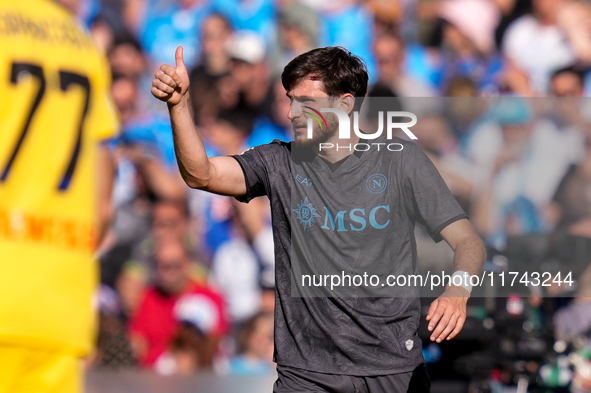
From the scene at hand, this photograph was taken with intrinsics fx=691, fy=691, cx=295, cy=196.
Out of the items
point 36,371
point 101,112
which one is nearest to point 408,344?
point 36,371

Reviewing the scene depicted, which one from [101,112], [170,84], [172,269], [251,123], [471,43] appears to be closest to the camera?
[170,84]

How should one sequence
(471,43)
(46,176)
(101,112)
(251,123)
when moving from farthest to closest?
(251,123)
(471,43)
(101,112)
(46,176)

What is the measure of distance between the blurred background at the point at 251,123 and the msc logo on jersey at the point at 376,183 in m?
2.85

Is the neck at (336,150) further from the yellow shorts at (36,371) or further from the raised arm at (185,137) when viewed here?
the yellow shorts at (36,371)

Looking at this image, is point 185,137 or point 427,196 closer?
point 185,137

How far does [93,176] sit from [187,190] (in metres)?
3.73

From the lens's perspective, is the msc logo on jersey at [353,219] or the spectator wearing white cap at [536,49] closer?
the msc logo on jersey at [353,219]

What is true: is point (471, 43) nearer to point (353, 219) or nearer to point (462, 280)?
point (353, 219)

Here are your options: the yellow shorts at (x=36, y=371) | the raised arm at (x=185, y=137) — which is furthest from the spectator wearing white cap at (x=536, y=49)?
the yellow shorts at (x=36, y=371)

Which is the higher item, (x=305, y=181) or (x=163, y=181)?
(x=163, y=181)

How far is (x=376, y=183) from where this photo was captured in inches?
95.5

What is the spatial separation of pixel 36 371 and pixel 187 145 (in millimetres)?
906

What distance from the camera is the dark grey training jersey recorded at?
2314mm

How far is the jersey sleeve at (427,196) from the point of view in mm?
2346
